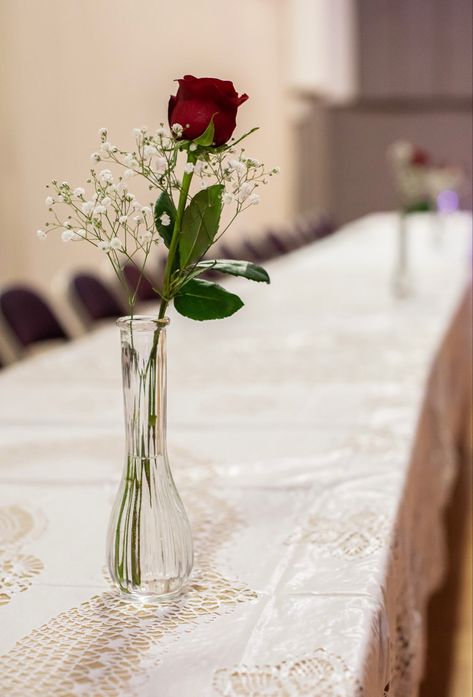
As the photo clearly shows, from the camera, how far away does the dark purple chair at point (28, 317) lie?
10.0ft

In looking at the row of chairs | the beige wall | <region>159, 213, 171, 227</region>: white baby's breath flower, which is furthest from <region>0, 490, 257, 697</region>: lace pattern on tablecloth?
the beige wall

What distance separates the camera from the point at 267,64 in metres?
9.98

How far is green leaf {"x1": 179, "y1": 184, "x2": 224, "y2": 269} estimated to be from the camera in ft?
3.29

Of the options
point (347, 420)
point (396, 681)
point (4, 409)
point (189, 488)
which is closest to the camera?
point (396, 681)

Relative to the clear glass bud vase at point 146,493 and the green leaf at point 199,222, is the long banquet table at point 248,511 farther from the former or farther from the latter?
the green leaf at point 199,222

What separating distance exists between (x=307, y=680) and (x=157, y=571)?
23 centimetres

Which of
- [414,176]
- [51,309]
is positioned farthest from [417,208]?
[51,309]

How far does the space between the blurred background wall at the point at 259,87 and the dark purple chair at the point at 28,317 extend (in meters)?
2.05

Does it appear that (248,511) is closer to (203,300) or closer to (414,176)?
(203,300)

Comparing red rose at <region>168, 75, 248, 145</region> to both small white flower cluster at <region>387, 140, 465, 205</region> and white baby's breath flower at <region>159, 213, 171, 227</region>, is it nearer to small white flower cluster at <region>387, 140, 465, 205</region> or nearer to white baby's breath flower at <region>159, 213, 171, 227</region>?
white baby's breath flower at <region>159, 213, 171, 227</region>

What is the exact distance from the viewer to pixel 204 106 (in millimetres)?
925

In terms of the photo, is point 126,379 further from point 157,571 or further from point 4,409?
point 4,409

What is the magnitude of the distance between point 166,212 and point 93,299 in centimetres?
270

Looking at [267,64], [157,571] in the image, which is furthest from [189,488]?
[267,64]
